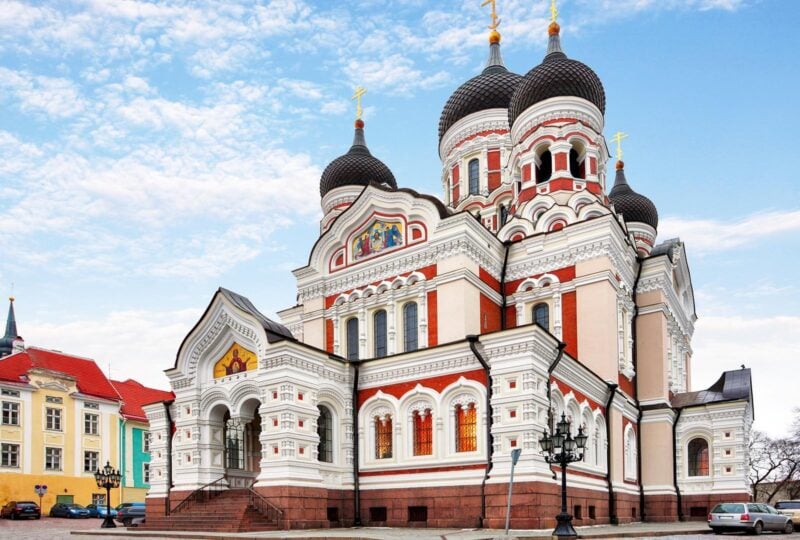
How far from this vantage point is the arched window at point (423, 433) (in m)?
19.5

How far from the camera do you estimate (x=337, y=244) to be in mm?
25219

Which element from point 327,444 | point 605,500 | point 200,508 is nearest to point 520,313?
point 605,500

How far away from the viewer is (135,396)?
1797 inches

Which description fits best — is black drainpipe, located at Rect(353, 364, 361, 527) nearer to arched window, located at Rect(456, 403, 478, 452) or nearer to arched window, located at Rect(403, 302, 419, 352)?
arched window, located at Rect(403, 302, 419, 352)

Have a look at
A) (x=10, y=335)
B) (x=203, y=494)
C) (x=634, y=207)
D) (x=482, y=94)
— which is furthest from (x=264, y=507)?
(x=10, y=335)

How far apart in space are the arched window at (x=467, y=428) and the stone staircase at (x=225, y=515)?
16.0 feet

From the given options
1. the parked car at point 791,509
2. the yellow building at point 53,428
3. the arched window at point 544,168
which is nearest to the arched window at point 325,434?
the arched window at point 544,168

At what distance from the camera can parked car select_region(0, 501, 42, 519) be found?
33.0m

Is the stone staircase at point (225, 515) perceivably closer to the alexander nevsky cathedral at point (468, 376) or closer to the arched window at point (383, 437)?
the alexander nevsky cathedral at point (468, 376)

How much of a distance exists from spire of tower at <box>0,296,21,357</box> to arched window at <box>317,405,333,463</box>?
123ft

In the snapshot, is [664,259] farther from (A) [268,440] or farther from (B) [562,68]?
(A) [268,440]

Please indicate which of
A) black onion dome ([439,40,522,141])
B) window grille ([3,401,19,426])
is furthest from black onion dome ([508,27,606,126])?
window grille ([3,401,19,426])

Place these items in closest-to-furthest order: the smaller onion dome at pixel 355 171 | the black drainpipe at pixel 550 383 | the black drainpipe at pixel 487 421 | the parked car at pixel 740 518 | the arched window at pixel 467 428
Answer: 1. the black drainpipe at pixel 487 421
2. the black drainpipe at pixel 550 383
3. the arched window at pixel 467 428
4. the parked car at pixel 740 518
5. the smaller onion dome at pixel 355 171

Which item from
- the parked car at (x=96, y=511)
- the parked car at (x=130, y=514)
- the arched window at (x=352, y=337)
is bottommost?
the parked car at (x=96, y=511)
